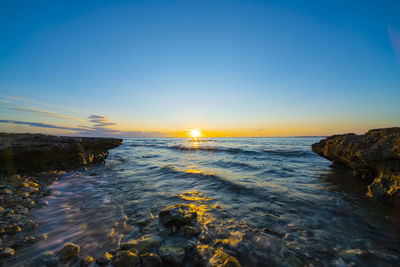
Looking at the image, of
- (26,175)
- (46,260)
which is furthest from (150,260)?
(26,175)

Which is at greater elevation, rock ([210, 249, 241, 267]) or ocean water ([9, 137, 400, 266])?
rock ([210, 249, 241, 267])

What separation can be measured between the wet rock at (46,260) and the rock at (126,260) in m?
0.94

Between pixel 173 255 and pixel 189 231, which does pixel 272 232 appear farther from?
Answer: pixel 173 255

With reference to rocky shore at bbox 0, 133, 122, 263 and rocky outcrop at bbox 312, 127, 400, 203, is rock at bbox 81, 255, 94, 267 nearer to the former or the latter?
rocky shore at bbox 0, 133, 122, 263

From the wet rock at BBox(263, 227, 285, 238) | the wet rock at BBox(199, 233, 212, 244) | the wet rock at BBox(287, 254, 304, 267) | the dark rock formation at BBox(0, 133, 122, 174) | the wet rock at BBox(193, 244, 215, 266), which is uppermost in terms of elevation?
the dark rock formation at BBox(0, 133, 122, 174)

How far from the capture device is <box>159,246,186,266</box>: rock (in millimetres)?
2373

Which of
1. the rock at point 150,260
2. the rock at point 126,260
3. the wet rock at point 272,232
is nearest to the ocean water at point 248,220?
the wet rock at point 272,232

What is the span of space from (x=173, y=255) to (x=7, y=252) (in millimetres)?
2663

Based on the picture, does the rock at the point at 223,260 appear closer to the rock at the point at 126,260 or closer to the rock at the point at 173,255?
the rock at the point at 173,255

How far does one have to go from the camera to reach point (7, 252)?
96.0 inches

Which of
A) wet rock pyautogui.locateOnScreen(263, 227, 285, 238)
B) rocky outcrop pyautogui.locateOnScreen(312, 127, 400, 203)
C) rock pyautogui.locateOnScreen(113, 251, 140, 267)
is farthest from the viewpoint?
rocky outcrop pyautogui.locateOnScreen(312, 127, 400, 203)

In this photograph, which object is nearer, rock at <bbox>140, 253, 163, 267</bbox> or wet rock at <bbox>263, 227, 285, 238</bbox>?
rock at <bbox>140, 253, 163, 267</bbox>

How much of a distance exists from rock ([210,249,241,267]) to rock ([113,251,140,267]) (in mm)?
1179

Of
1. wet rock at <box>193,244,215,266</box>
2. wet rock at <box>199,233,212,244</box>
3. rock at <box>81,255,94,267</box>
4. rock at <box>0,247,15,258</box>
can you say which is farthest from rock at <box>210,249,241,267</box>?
rock at <box>0,247,15,258</box>
